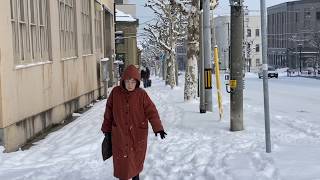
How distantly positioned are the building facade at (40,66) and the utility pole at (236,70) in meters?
4.04

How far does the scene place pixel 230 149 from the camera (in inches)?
352

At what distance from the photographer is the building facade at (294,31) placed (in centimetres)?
10031

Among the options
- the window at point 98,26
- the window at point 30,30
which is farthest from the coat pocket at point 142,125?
the window at point 98,26

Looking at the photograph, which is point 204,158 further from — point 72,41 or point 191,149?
point 72,41

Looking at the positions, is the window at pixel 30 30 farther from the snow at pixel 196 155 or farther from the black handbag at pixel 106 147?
the black handbag at pixel 106 147

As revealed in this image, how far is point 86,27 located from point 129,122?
16200mm

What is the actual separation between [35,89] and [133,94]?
632 cm

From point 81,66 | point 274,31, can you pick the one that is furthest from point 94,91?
point 274,31

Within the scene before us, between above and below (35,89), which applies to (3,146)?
below

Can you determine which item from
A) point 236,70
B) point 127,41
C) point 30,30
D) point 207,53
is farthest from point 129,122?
point 127,41

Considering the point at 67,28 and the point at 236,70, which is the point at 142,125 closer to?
the point at 236,70

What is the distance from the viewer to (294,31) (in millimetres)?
106375

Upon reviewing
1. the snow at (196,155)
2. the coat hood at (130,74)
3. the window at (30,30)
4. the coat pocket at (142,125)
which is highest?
the window at (30,30)

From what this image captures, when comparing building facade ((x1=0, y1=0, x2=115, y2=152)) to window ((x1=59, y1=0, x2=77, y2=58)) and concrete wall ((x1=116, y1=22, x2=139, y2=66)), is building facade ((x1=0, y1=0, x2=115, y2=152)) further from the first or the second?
concrete wall ((x1=116, y1=22, x2=139, y2=66))
